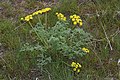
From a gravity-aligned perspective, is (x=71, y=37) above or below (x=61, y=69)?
above

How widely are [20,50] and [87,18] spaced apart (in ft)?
2.78

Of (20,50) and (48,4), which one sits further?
(48,4)

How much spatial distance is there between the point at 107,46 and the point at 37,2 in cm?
105

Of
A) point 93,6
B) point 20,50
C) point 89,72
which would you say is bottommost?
point 89,72

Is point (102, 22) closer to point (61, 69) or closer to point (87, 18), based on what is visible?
point (87, 18)

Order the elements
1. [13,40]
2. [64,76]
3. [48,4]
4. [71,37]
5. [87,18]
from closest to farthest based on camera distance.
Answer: [64,76], [71,37], [13,40], [87,18], [48,4]

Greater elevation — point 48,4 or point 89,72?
point 48,4

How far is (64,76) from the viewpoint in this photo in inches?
109

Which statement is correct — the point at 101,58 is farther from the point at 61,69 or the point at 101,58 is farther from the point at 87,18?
the point at 87,18

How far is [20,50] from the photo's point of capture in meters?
2.94

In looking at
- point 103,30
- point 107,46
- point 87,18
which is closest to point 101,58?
point 107,46

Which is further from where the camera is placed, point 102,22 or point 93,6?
point 93,6

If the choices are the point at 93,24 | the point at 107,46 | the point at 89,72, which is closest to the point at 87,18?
the point at 93,24

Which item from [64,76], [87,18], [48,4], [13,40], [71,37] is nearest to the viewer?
[64,76]
